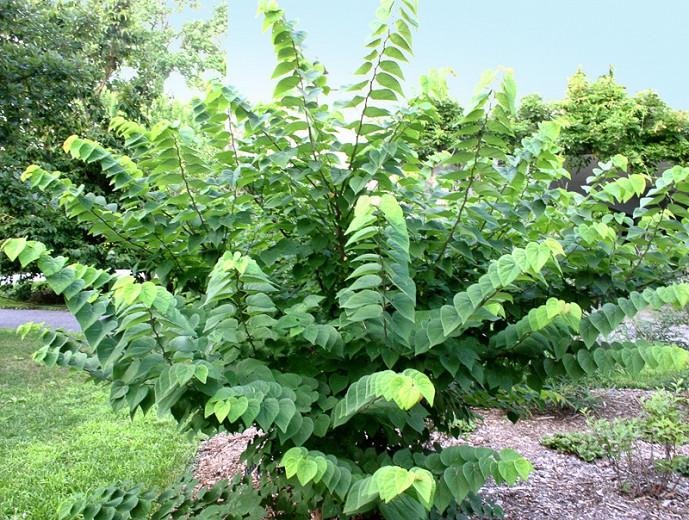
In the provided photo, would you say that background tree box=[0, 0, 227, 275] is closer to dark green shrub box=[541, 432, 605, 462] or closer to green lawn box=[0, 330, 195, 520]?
green lawn box=[0, 330, 195, 520]

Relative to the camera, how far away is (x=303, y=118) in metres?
1.64

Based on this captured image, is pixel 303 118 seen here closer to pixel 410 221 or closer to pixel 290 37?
pixel 290 37

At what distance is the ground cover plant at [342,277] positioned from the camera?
3.85 ft

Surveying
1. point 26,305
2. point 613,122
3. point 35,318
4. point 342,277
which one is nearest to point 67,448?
point 342,277

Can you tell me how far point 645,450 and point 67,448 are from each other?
4.38 m

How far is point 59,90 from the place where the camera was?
6000mm

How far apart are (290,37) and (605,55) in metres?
7.58

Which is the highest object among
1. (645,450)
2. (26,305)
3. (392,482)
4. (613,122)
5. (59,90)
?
(613,122)

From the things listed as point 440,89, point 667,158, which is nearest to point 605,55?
point 667,158

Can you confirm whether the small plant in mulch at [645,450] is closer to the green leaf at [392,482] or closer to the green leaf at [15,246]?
the green leaf at [392,482]

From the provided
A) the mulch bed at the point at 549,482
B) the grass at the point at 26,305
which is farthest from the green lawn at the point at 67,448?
the grass at the point at 26,305

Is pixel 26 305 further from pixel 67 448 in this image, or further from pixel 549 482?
pixel 549 482

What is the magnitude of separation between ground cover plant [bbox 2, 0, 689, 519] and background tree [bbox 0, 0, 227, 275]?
2.98 meters

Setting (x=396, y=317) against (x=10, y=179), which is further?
(x=10, y=179)
